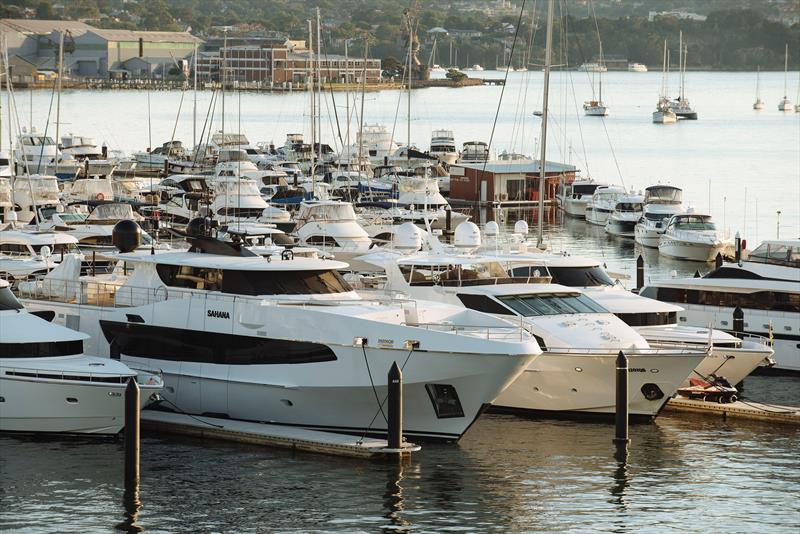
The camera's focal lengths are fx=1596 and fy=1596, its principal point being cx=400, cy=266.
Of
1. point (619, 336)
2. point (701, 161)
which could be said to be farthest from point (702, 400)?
point (701, 161)

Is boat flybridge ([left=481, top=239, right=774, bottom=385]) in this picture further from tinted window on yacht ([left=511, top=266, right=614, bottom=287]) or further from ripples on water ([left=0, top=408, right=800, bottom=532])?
ripples on water ([left=0, top=408, right=800, bottom=532])

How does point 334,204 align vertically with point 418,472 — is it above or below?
above

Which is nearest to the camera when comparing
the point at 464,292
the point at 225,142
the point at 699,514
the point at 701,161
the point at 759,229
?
the point at 699,514

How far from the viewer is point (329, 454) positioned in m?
28.2

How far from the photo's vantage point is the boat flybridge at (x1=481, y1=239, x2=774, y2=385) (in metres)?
33.4

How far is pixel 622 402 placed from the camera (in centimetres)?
2911

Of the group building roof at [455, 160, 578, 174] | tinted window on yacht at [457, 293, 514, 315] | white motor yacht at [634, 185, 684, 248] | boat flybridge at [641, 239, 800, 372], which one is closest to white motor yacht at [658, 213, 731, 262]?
white motor yacht at [634, 185, 684, 248]

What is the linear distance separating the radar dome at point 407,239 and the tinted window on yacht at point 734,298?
6089mm

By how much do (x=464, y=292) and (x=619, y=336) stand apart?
136 inches

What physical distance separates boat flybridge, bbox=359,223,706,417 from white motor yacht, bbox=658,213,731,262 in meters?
27.7

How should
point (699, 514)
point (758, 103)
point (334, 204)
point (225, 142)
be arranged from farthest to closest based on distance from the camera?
point (758, 103)
point (225, 142)
point (334, 204)
point (699, 514)

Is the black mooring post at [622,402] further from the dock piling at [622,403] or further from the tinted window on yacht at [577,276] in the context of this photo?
the tinted window on yacht at [577,276]

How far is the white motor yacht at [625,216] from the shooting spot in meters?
69.1

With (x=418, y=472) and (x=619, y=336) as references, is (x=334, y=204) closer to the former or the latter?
(x=619, y=336)
